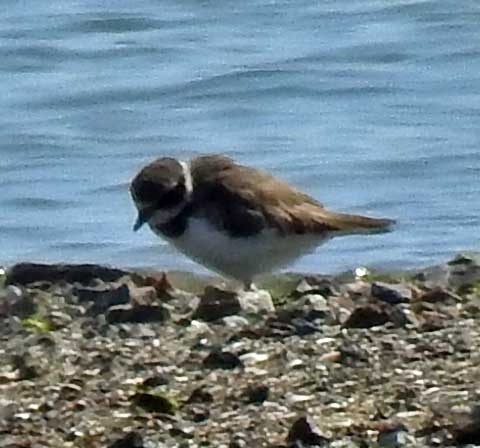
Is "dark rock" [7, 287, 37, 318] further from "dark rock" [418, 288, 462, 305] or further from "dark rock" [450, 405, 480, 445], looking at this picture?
"dark rock" [450, 405, 480, 445]

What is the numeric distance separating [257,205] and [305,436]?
9.19 feet

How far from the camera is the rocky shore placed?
224 inches

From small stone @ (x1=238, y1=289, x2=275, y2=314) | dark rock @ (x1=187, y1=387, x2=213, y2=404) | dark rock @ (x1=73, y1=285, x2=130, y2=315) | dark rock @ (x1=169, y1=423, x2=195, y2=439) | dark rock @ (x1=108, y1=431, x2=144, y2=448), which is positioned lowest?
dark rock @ (x1=73, y1=285, x2=130, y2=315)

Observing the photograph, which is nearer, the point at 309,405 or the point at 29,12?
the point at 309,405

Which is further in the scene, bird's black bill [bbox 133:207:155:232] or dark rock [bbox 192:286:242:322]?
bird's black bill [bbox 133:207:155:232]

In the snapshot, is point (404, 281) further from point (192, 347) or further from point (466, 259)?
point (192, 347)

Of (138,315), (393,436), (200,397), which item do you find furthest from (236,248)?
(393,436)

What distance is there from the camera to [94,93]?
1296 centimetres

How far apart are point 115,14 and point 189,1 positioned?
2.21 feet

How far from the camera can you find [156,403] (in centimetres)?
598

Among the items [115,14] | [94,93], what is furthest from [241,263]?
[115,14]

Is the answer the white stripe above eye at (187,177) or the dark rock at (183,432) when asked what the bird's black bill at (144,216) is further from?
the dark rock at (183,432)

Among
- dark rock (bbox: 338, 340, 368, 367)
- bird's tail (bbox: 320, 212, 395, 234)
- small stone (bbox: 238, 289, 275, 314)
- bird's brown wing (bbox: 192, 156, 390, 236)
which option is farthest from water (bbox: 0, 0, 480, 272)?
dark rock (bbox: 338, 340, 368, 367)

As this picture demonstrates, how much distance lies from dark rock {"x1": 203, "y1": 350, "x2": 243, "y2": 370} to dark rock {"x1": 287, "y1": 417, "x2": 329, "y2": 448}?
0.96 m
